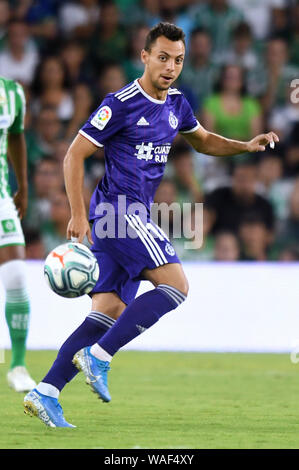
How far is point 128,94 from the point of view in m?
5.45

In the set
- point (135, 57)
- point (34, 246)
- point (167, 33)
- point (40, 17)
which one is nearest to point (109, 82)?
point (135, 57)

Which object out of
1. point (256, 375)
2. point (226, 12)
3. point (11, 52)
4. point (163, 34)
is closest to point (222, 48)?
point (226, 12)

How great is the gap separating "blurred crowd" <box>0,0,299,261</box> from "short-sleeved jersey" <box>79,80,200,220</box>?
4.65 m

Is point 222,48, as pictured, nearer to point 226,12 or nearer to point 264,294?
point 226,12

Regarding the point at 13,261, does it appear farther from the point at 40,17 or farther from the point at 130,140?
the point at 40,17

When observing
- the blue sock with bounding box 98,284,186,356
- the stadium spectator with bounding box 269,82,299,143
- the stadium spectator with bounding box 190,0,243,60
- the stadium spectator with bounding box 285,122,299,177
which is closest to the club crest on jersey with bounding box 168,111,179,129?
the blue sock with bounding box 98,284,186,356

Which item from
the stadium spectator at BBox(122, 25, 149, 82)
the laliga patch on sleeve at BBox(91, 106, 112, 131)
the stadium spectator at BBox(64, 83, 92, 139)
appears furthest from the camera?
the stadium spectator at BBox(122, 25, 149, 82)

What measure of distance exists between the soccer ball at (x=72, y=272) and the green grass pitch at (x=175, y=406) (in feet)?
2.39

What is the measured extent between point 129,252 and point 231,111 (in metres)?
6.34

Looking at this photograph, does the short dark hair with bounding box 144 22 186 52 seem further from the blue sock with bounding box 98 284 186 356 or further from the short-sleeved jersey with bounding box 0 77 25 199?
the blue sock with bounding box 98 284 186 356

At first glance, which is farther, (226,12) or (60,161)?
(226,12)

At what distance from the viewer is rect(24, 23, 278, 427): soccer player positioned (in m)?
5.23

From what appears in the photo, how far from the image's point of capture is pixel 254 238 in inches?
415

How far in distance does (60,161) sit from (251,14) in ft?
11.6
